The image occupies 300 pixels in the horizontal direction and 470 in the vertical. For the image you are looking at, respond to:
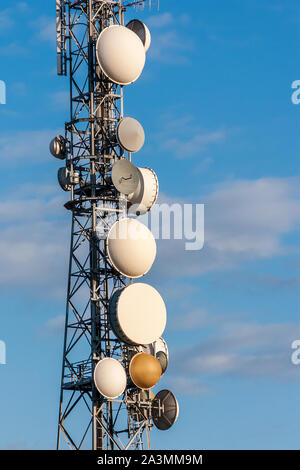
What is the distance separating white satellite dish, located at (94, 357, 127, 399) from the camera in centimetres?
6888

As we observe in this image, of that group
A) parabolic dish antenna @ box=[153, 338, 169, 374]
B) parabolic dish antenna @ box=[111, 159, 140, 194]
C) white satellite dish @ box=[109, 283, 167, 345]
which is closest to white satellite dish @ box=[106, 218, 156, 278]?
white satellite dish @ box=[109, 283, 167, 345]

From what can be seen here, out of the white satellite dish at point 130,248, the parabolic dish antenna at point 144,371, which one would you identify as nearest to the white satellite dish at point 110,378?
the parabolic dish antenna at point 144,371

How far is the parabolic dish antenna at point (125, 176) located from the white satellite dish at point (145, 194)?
1888mm

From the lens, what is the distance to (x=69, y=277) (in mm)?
74125

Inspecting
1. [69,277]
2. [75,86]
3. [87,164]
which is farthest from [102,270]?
[75,86]

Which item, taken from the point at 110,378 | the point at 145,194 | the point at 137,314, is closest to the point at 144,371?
the point at 110,378

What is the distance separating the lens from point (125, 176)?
7244 cm

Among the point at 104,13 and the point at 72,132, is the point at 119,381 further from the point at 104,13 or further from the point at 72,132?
the point at 104,13

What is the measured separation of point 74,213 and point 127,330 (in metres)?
9.03

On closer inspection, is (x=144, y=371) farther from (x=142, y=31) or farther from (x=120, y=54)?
(x=142, y=31)

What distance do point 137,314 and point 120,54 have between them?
15925 mm

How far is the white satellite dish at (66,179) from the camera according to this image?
244 ft

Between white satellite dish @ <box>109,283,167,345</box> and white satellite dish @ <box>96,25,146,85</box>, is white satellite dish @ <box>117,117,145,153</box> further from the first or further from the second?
white satellite dish @ <box>109,283,167,345</box>

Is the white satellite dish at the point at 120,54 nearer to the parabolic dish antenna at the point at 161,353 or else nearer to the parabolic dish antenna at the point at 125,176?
the parabolic dish antenna at the point at 125,176
